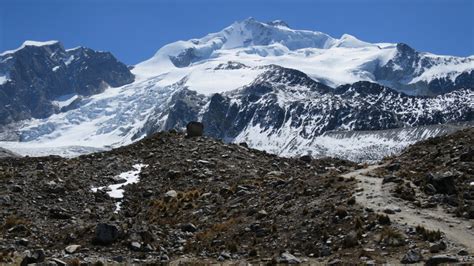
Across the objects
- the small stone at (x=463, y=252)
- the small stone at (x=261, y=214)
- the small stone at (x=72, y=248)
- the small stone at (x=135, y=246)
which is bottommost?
the small stone at (x=72, y=248)

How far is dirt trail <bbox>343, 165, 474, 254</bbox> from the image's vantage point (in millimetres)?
30344

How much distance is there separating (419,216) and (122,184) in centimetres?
2698

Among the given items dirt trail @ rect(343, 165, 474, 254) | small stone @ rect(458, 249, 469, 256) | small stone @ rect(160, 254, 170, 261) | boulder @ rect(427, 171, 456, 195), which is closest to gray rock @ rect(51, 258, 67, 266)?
small stone @ rect(160, 254, 170, 261)

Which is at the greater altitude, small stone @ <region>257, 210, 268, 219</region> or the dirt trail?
the dirt trail

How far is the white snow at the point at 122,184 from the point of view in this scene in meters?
48.9

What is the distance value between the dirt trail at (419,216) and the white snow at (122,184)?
19.0m

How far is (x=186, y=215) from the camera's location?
42.5 metres

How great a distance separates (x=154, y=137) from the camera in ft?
223

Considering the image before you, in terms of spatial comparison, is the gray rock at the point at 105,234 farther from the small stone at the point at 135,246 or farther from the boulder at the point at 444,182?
the boulder at the point at 444,182

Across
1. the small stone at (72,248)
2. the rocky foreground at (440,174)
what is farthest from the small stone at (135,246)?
A: the rocky foreground at (440,174)

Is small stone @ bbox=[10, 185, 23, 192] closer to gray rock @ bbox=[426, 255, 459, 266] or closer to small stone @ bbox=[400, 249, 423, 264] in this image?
small stone @ bbox=[400, 249, 423, 264]


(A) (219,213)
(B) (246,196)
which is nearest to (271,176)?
(B) (246,196)

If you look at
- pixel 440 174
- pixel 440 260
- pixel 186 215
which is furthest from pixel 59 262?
pixel 440 174

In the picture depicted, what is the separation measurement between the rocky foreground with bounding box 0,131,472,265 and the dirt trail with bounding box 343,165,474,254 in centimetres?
90
